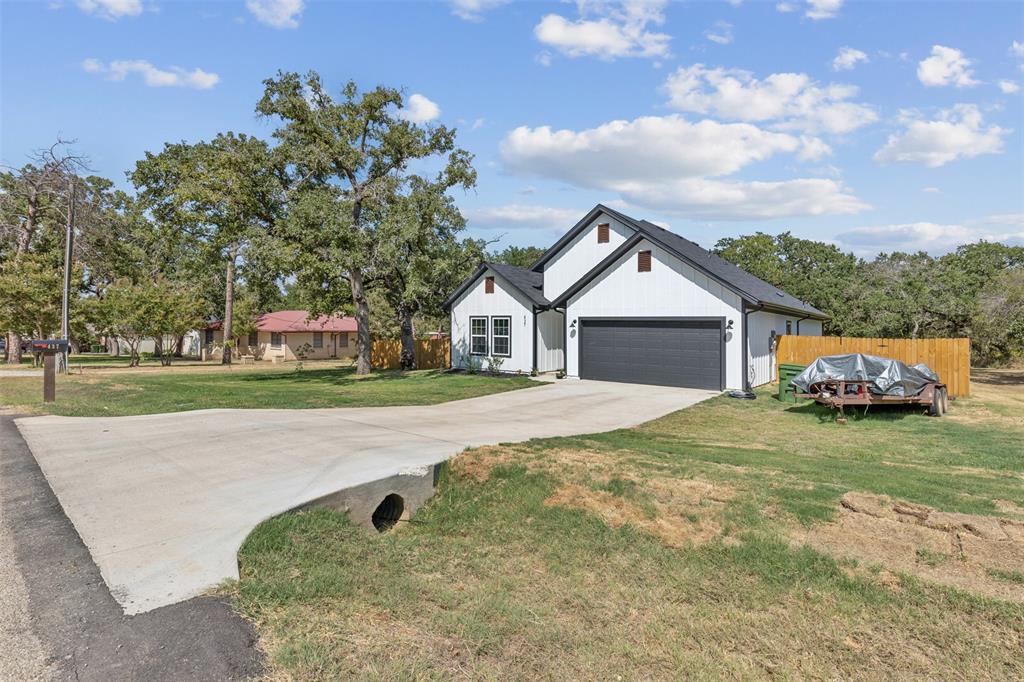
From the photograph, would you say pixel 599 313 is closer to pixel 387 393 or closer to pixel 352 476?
pixel 387 393

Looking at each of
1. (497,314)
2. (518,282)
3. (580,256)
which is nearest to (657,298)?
(580,256)

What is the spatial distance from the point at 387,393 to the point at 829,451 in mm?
12091

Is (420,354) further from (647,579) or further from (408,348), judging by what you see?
(647,579)

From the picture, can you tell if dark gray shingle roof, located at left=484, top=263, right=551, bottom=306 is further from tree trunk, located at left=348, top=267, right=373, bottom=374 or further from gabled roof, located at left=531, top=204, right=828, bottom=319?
tree trunk, located at left=348, top=267, right=373, bottom=374

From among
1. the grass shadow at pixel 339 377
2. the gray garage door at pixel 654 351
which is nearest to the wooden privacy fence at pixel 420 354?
the grass shadow at pixel 339 377

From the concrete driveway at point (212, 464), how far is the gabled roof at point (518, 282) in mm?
9799

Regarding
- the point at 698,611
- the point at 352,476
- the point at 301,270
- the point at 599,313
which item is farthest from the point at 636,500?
the point at 301,270

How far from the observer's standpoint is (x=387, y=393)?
16.6m

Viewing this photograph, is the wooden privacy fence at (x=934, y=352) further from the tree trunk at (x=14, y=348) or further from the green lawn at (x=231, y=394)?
the tree trunk at (x=14, y=348)

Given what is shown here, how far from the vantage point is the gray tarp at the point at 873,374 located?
1223cm

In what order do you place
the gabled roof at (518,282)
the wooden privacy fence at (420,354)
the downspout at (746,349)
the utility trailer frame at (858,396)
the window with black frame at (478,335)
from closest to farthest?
the utility trailer frame at (858,396), the downspout at (746,349), the gabled roof at (518,282), the window with black frame at (478,335), the wooden privacy fence at (420,354)

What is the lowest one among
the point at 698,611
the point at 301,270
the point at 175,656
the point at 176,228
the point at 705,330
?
the point at 698,611

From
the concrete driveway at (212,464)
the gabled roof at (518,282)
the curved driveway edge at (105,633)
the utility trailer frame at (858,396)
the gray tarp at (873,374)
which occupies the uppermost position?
the gabled roof at (518,282)

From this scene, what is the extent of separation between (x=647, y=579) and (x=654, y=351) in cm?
1449
